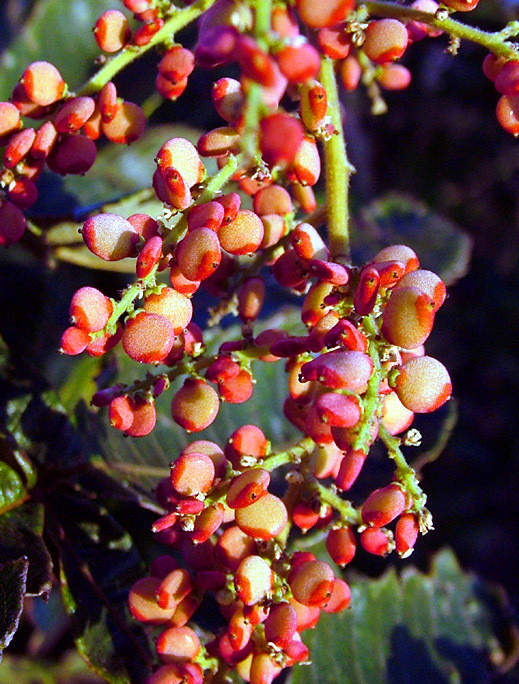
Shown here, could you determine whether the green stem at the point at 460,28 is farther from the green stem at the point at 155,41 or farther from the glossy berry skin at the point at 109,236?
the glossy berry skin at the point at 109,236

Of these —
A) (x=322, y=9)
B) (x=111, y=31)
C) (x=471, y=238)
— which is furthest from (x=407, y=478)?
(x=471, y=238)

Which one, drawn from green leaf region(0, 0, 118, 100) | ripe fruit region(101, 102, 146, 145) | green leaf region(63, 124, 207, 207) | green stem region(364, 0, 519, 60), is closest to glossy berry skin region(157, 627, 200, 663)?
ripe fruit region(101, 102, 146, 145)

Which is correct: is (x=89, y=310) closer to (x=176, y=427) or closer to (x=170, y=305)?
(x=170, y=305)

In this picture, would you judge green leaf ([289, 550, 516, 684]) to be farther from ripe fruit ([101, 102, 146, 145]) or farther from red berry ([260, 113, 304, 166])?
red berry ([260, 113, 304, 166])

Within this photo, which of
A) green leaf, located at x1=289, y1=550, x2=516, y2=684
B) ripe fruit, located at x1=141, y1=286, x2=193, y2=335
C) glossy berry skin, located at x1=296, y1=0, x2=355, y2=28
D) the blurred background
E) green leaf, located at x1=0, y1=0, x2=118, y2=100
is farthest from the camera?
the blurred background

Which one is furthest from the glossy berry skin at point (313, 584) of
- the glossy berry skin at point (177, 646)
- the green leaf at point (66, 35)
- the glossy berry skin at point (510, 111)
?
the green leaf at point (66, 35)
